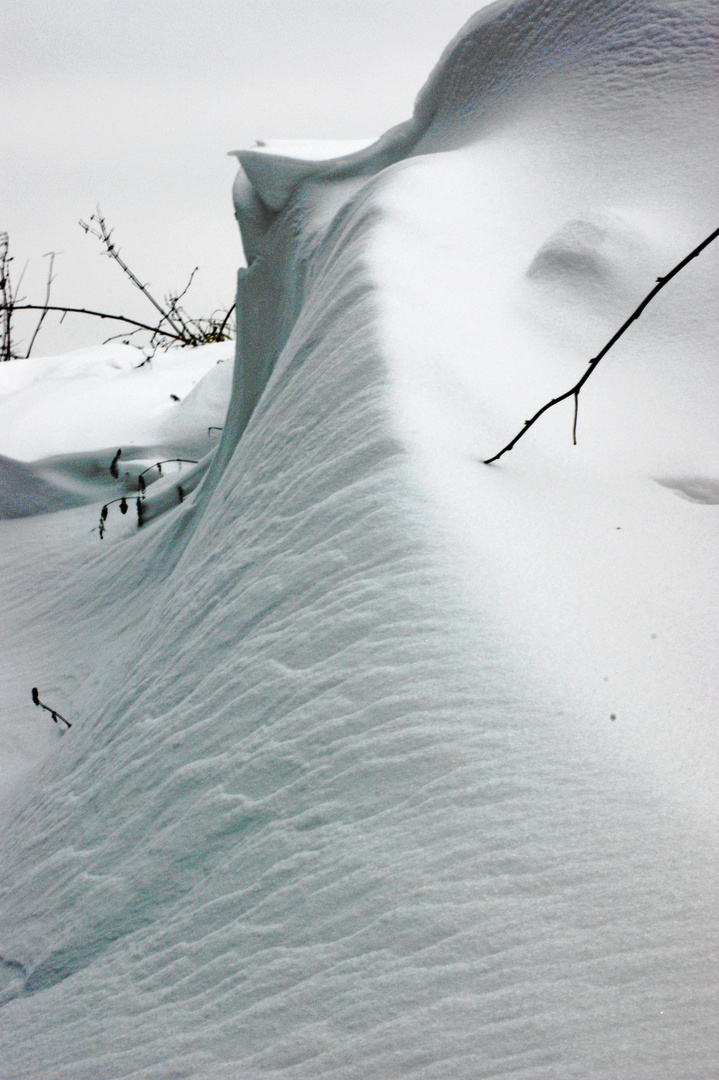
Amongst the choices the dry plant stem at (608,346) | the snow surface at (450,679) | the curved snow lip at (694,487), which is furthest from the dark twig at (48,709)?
the curved snow lip at (694,487)

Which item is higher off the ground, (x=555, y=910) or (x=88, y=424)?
(x=555, y=910)

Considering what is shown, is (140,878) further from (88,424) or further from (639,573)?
(88,424)

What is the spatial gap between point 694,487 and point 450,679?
0.54 meters

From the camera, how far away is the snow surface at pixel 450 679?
862mm

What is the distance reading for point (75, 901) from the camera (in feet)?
4.60

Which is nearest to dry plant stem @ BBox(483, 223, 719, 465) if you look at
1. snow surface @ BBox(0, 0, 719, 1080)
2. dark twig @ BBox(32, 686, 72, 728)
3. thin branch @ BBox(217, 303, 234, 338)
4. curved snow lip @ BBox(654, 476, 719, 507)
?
snow surface @ BBox(0, 0, 719, 1080)

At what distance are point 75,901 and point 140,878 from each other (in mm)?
206

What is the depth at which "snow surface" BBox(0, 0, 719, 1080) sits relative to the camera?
2.83ft

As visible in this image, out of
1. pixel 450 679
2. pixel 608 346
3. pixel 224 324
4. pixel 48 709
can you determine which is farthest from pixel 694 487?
pixel 224 324

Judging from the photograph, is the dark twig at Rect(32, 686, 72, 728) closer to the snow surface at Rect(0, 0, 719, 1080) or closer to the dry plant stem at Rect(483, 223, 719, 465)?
the snow surface at Rect(0, 0, 719, 1080)

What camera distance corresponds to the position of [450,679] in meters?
1.07

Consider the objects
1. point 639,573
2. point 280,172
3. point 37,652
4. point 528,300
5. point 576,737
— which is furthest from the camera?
point 37,652

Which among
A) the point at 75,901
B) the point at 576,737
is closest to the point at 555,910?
the point at 576,737

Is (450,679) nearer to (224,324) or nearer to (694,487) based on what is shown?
(694,487)
